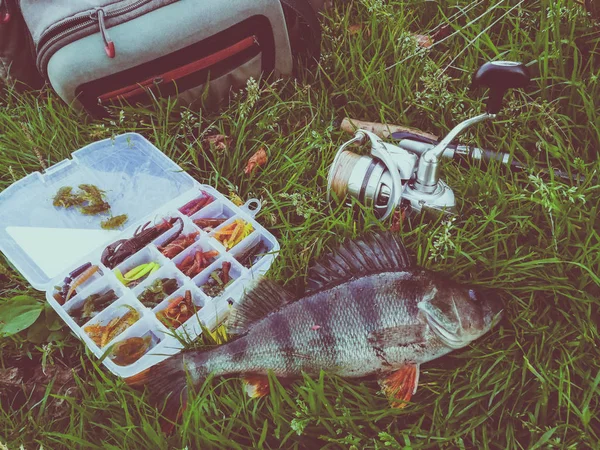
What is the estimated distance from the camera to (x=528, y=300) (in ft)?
7.54

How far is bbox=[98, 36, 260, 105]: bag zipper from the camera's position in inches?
111

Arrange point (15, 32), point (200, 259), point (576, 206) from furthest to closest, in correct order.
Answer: point (15, 32), point (200, 259), point (576, 206)

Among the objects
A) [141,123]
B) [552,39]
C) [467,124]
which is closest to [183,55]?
[141,123]

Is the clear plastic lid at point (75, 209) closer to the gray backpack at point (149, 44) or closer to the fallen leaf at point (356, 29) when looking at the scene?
the gray backpack at point (149, 44)

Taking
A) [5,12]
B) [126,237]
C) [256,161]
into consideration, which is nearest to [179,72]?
[256,161]

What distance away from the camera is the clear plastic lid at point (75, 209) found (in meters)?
2.69

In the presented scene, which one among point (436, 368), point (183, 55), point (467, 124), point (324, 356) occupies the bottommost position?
point (436, 368)

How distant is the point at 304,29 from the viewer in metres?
3.12

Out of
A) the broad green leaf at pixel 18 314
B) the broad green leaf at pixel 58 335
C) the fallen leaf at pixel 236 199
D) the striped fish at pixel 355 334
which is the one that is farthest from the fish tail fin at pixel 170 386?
the fallen leaf at pixel 236 199

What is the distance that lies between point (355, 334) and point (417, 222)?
71 cm

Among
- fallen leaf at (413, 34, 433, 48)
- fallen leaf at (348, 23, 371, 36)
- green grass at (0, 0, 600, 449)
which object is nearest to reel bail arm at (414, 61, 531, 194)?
green grass at (0, 0, 600, 449)

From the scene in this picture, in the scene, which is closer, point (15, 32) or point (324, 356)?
point (324, 356)

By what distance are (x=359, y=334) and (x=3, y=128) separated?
239 cm

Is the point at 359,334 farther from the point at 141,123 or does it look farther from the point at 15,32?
the point at 15,32
